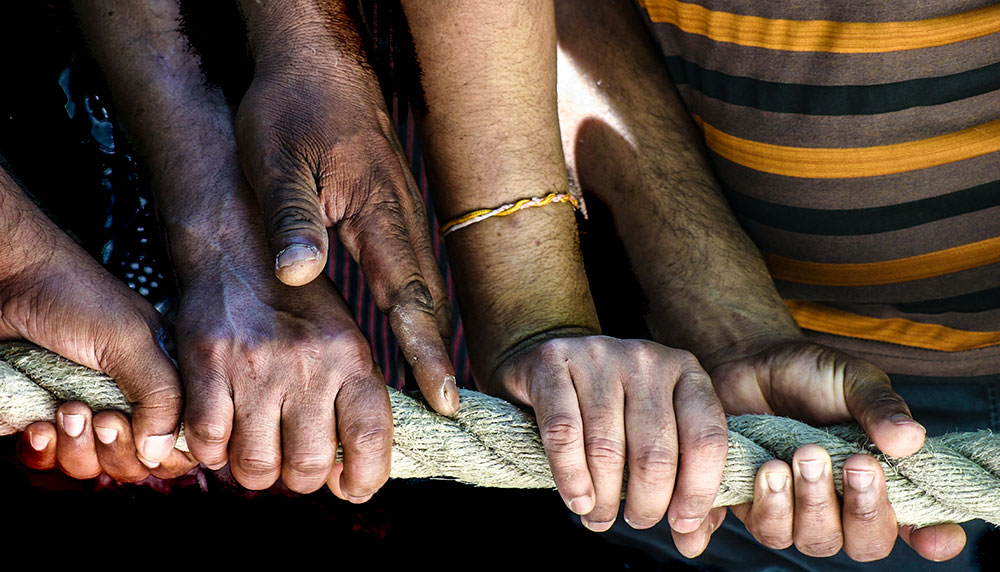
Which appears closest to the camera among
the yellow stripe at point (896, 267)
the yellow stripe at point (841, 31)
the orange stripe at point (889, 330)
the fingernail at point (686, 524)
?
the fingernail at point (686, 524)

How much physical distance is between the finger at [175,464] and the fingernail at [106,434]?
0.06 m

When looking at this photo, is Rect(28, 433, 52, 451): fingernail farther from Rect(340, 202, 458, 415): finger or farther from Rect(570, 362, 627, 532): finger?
Rect(570, 362, 627, 532): finger

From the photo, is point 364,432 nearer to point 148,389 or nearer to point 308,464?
point 308,464

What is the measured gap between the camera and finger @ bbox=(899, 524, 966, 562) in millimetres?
809

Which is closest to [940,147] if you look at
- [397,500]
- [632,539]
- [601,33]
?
[601,33]

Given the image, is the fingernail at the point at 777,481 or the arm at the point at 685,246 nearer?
the fingernail at the point at 777,481

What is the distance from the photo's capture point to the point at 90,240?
0.92 meters

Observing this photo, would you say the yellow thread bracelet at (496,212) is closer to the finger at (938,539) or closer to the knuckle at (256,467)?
the knuckle at (256,467)

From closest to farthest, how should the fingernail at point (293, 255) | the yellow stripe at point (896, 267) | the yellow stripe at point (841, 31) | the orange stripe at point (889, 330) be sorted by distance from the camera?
the fingernail at point (293, 255), the yellow stripe at point (841, 31), the yellow stripe at point (896, 267), the orange stripe at point (889, 330)

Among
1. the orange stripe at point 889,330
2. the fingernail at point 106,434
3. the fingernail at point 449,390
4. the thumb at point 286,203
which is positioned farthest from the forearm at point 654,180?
the fingernail at point 106,434

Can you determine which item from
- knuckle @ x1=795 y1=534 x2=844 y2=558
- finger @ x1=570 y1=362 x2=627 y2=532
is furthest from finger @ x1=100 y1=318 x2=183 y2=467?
knuckle @ x1=795 y1=534 x2=844 y2=558

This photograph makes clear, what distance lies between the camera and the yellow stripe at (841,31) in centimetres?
88

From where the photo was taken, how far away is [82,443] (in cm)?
69

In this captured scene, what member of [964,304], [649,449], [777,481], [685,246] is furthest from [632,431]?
[964,304]
